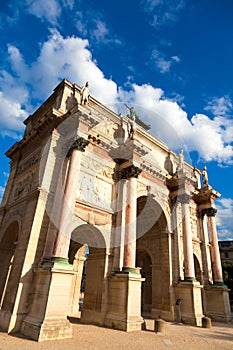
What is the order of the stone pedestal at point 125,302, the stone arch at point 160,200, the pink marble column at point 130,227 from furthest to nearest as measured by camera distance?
the stone arch at point 160,200
the pink marble column at point 130,227
the stone pedestal at point 125,302

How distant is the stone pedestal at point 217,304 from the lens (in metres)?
17.6

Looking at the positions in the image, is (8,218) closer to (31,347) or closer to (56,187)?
(56,187)

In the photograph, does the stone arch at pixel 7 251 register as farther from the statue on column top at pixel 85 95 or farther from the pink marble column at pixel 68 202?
the statue on column top at pixel 85 95

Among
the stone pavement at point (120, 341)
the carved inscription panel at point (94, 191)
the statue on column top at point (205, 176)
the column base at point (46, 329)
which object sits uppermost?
the statue on column top at point (205, 176)

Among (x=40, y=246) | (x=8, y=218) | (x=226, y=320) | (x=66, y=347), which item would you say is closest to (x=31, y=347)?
(x=66, y=347)

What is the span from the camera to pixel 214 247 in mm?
20250

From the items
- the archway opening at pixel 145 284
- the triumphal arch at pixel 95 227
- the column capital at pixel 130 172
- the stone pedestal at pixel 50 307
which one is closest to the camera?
the stone pedestal at pixel 50 307

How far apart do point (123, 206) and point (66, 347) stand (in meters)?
8.16

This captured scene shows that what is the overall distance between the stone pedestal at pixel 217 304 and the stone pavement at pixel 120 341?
7361mm

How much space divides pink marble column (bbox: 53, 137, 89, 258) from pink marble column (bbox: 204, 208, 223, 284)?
47.4 feet

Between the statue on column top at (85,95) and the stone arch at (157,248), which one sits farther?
the stone arch at (157,248)

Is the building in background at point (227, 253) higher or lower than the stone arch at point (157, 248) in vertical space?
higher

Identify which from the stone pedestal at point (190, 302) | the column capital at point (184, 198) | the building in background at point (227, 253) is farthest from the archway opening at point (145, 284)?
the building in background at point (227, 253)

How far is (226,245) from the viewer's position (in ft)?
167
